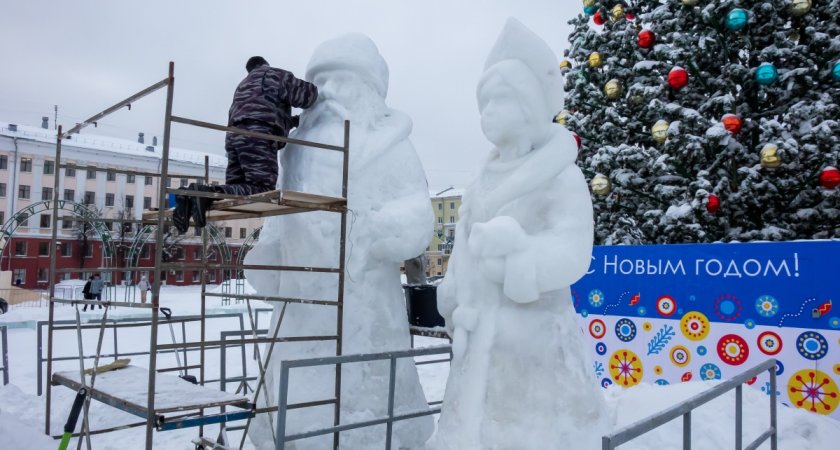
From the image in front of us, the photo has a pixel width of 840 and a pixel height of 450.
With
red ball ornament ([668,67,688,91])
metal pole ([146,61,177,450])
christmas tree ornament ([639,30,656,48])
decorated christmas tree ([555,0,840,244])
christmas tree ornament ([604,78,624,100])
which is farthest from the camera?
christmas tree ornament ([604,78,624,100])

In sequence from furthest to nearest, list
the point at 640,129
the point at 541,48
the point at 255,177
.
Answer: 1. the point at 640,129
2. the point at 255,177
3. the point at 541,48

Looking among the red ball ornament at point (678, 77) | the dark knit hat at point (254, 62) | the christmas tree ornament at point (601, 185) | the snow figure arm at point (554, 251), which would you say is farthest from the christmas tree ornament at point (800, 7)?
the dark knit hat at point (254, 62)

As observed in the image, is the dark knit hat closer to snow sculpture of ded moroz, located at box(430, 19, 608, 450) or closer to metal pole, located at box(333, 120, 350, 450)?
metal pole, located at box(333, 120, 350, 450)

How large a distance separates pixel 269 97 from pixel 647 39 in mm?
5625

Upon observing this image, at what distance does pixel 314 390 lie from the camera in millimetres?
4125

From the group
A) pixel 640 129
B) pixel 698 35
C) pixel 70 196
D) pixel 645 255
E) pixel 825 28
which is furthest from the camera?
pixel 70 196

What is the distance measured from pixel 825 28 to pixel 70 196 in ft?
135

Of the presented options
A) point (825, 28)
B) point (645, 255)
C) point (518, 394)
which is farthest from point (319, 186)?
point (825, 28)

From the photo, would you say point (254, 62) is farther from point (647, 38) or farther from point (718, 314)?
point (647, 38)

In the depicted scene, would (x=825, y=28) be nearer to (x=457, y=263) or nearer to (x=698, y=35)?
(x=698, y=35)

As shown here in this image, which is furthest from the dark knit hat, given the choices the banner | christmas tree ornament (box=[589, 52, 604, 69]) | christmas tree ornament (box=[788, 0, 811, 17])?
christmas tree ornament (box=[589, 52, 604, 69])

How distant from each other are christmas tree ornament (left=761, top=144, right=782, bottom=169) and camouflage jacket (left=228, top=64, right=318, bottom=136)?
470 cm

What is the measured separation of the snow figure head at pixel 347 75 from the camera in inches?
182

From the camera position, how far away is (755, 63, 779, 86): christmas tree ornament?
257 inches
